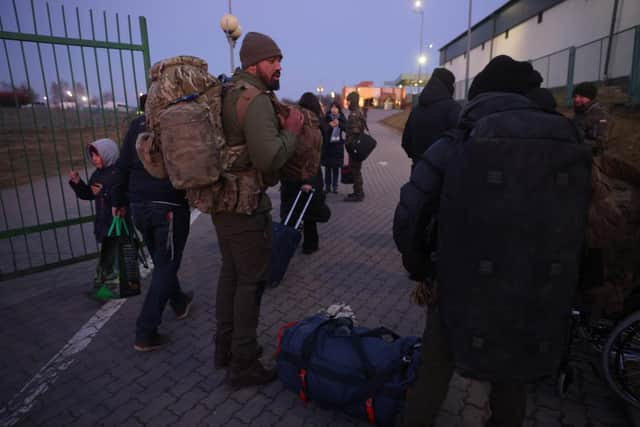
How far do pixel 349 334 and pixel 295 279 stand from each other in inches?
81.9

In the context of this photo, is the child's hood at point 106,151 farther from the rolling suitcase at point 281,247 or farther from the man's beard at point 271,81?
the man's beard at point 271,81

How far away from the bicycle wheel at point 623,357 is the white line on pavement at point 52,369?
3.58 m

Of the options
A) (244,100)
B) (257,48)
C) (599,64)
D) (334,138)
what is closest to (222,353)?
(244,100)

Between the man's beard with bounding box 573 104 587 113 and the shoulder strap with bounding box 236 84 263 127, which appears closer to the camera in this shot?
the shoulder strap with bounding box 236 84 263 127

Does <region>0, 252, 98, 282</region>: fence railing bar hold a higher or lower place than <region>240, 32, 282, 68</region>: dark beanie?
lower

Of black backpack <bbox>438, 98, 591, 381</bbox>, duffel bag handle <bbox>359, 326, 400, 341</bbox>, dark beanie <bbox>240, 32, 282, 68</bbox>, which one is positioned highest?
dark beanie <bbox>240, 32, 282, 68</bbox>

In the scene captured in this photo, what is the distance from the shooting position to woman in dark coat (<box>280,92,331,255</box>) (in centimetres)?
477

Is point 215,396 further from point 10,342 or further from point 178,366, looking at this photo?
point 10,342

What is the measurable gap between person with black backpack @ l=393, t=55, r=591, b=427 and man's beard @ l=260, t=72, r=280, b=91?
1191 millimetres

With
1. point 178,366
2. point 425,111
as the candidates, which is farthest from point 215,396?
point 425,111

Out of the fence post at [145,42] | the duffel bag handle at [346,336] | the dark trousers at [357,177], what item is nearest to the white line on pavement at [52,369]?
the duffel bag handle at [346,336]

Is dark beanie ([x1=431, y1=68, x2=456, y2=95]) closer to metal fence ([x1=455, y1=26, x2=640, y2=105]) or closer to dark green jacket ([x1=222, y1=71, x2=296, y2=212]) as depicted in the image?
dark green jacket ([x1=222, y1=71, x2=296, y2=212])

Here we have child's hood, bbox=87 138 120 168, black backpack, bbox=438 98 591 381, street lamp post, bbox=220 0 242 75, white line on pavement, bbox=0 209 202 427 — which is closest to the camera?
black backpack, bbox=438 98 591 381

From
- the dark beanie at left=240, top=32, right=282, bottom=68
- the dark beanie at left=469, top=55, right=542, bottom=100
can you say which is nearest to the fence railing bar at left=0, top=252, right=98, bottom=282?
the dark beanie at left=240, top=32, right=282, bottom=68
